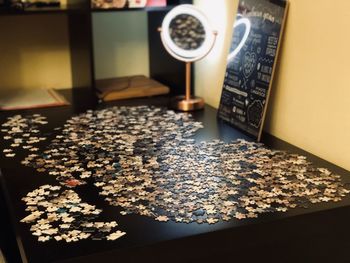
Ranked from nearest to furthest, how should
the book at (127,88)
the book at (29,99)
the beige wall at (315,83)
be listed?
the beige wall at (315,83)
the book at (29,99)
the book at (127,88)

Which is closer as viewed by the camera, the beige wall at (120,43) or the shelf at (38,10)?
the shelf at (38,10)

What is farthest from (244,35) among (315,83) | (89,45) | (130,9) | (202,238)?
(202,238)

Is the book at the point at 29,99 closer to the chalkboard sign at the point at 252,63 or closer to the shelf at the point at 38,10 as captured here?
the shelf at the point at 38,10

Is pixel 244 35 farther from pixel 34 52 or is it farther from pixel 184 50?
pixel 34 52

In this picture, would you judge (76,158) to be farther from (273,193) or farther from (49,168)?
(273,193)

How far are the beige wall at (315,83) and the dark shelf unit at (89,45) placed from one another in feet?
2.45

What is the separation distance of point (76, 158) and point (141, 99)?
81 cm

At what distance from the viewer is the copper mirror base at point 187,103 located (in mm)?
2311

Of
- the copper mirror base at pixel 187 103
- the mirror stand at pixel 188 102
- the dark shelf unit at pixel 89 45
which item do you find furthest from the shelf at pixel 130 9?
the copper mirror base at pixel 187 103

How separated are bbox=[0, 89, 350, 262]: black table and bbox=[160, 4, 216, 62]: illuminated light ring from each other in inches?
34.4

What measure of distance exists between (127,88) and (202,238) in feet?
A: 4.56

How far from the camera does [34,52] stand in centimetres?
263

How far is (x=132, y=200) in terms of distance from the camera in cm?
144

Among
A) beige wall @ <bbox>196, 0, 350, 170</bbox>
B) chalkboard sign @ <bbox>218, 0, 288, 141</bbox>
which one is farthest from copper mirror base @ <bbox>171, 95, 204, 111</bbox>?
beige wall @ <bbox>196, 0, 350, 170</bbox>
